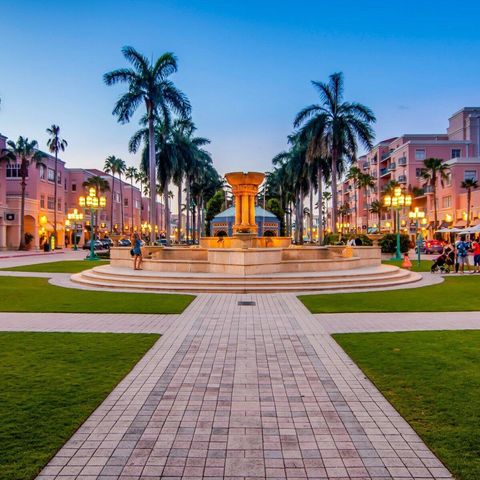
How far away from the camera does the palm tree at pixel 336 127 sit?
3875 cm

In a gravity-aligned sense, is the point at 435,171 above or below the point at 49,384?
above

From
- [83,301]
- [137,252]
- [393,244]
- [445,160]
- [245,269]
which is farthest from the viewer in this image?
[445,160]

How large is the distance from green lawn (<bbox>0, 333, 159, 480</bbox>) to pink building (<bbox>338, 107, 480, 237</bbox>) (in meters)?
44.2

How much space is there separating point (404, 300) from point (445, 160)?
63.3 m

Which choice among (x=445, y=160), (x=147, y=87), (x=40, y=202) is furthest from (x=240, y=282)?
(x=445, y=160)

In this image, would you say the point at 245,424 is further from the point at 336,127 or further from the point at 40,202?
the point at 40,202

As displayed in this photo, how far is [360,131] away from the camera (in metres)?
38.7

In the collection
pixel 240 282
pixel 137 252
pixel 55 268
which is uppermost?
pixel 137 252

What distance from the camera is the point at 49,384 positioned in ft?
20.6

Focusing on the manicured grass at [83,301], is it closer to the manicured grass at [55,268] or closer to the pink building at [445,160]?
the manicured grass at [55,268]

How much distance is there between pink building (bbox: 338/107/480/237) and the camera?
5919 cm

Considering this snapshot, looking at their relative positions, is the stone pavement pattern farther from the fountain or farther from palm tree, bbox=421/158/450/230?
palm tree, bbox=421/158/450/230

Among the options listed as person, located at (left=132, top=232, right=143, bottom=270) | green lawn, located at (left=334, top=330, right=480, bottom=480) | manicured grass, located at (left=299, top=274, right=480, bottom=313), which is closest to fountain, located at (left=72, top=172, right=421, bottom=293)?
person, located at (left=132, top=232, right=143, bottom=270)

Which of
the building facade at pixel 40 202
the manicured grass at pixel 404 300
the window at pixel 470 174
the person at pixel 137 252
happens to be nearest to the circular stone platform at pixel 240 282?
the manicured grass at pixel 404 300
